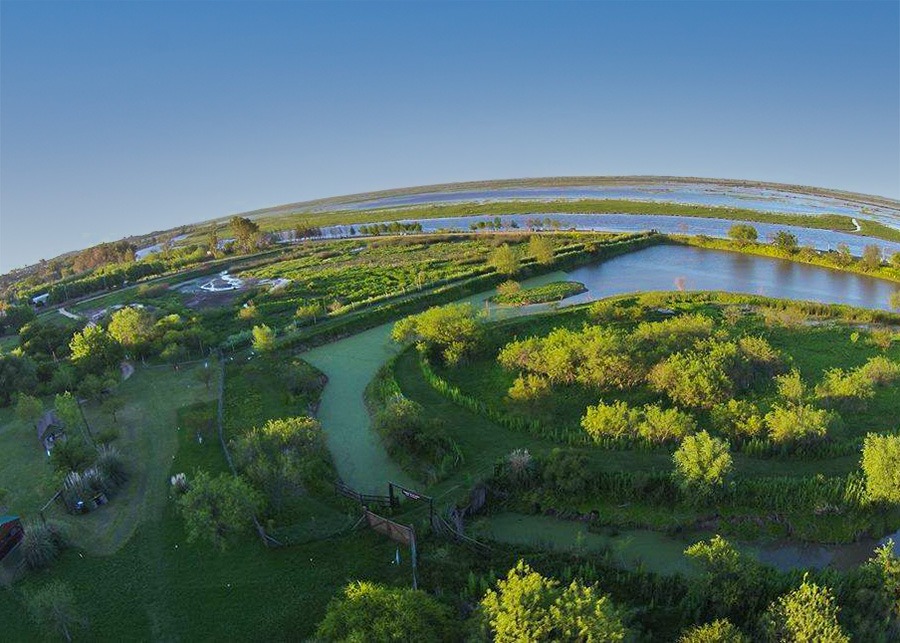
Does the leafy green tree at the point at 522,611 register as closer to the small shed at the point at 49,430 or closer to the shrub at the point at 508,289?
the small shed at the point at 49,430

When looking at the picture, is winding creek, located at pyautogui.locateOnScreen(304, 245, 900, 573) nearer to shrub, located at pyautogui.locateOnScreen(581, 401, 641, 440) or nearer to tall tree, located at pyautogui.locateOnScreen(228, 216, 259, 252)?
shrub, located at pyautogui.locateOnScreen(581, 401, 641, 440)

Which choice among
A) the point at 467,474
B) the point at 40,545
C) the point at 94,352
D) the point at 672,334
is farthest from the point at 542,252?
the point at 40,545

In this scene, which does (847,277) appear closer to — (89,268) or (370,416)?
(370,416)

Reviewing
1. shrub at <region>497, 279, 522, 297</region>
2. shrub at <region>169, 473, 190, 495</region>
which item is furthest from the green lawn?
shrub at <region>497, 279, 522, 297</region>

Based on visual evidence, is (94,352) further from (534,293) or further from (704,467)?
(704,467)

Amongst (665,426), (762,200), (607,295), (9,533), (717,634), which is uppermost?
(762,200)
